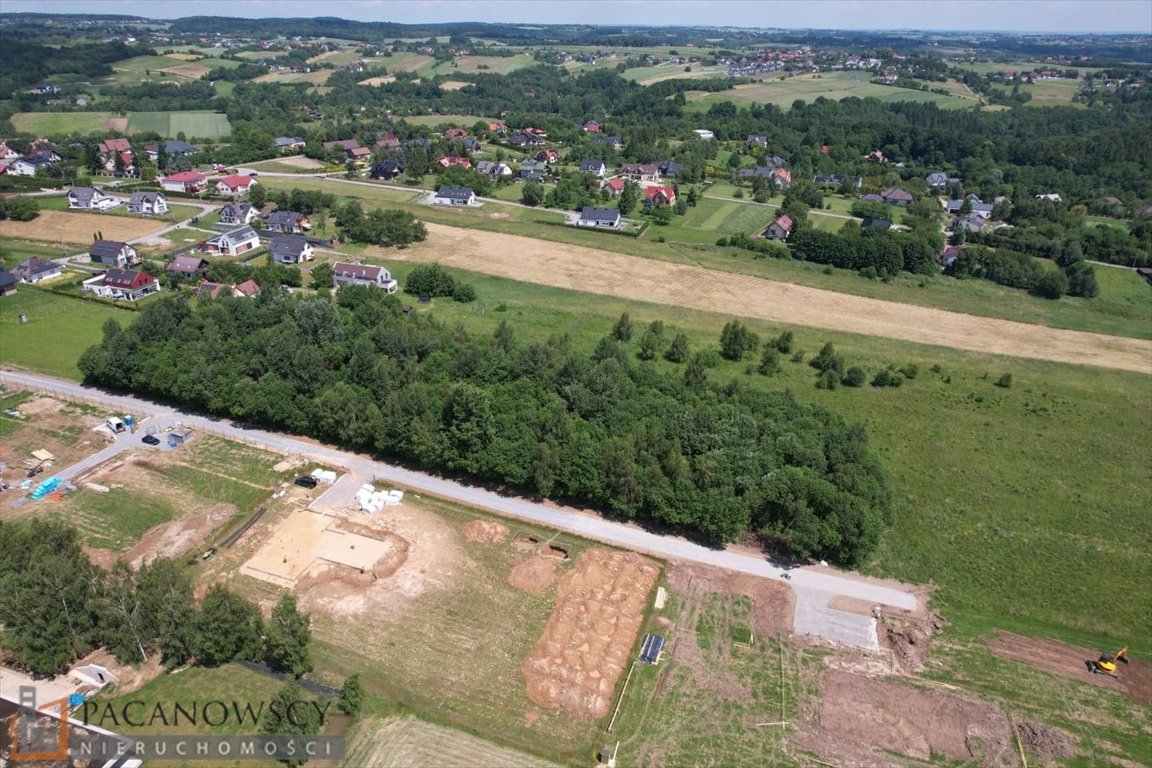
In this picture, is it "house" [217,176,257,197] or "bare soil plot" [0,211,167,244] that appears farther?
"house" [217,176,257,197]

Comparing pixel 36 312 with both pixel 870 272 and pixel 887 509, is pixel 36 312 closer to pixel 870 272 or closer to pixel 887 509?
pixel 887 509

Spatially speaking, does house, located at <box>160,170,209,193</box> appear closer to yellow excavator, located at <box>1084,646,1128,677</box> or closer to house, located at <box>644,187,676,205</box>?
house, located at <box>644,187,676,205</box>

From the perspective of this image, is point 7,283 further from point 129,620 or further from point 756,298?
point 756,298

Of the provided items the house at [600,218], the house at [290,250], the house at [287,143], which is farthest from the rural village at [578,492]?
the house at [287,143]

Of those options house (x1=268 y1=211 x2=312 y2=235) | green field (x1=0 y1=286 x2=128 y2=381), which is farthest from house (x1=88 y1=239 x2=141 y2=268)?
house (x1=268 y1=211 x2=312 y2=235)

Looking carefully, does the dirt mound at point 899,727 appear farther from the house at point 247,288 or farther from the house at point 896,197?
the house at point 896,197

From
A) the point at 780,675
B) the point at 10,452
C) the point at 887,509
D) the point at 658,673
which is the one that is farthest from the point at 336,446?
the point at 887,509
